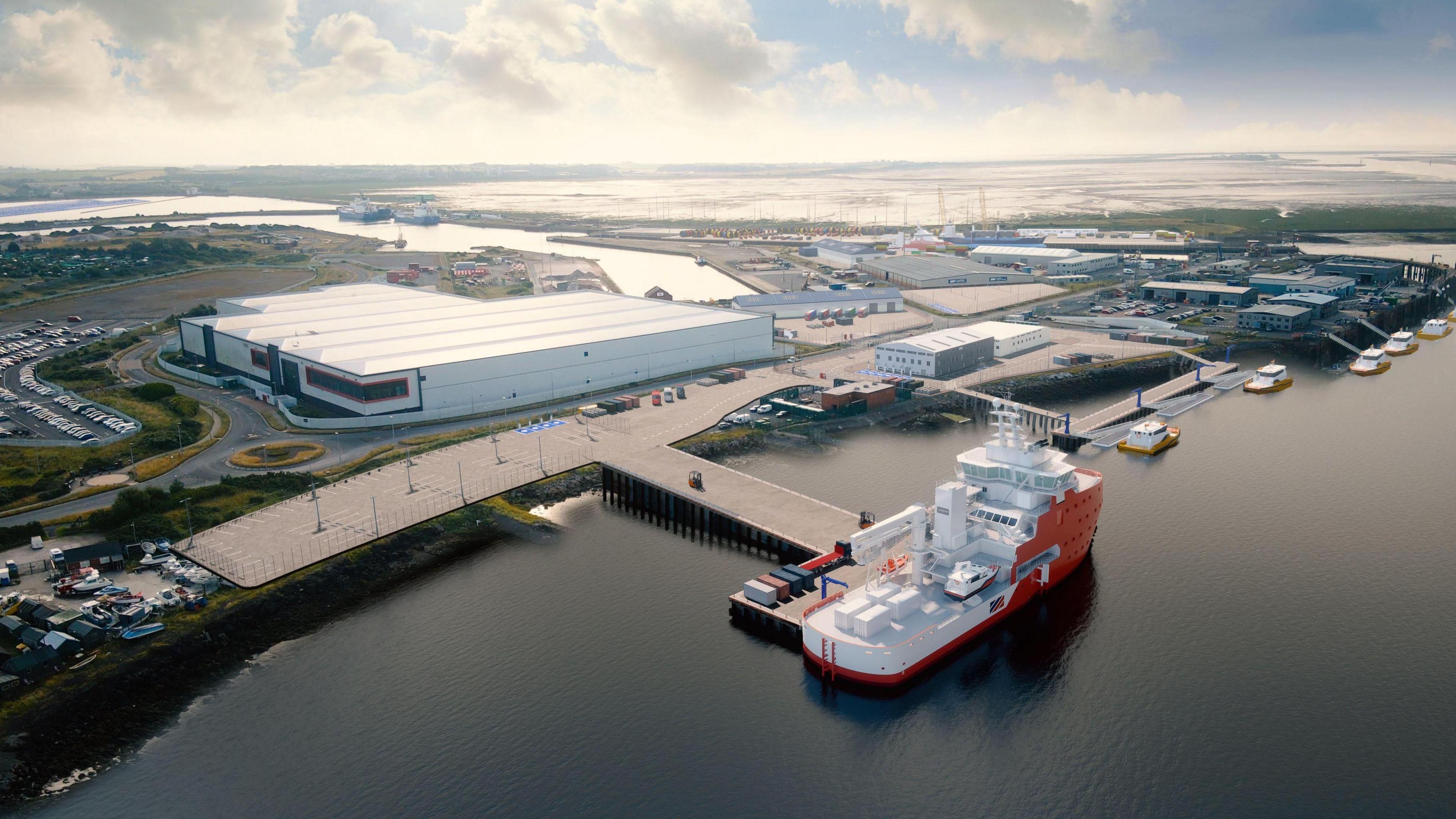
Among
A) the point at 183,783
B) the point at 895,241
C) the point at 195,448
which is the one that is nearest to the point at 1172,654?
the point at 183,783

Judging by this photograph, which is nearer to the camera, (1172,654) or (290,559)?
(1172,654)

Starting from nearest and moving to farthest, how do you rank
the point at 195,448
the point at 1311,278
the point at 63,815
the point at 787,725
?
the point at 63,815, the point at 787,725, the point at 195,448, the point at 1311,278

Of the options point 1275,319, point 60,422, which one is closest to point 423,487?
point 60,422

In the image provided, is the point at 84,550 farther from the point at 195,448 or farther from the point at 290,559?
the point at 195,448

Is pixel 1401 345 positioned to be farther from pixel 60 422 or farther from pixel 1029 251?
pixel 60 422

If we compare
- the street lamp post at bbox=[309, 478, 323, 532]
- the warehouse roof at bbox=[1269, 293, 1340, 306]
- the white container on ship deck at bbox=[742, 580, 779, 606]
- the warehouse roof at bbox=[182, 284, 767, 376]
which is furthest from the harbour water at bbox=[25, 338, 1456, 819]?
the warehouse roof at bbox=[1269, 293, 1340, 306]

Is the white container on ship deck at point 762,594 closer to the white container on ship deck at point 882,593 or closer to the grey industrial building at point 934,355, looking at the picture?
the white container on ship deck at point 882,593

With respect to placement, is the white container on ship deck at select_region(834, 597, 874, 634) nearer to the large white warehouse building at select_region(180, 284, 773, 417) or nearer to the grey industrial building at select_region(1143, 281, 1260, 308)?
the large white warehouse building at select_region(180, 284, 773, 417)
